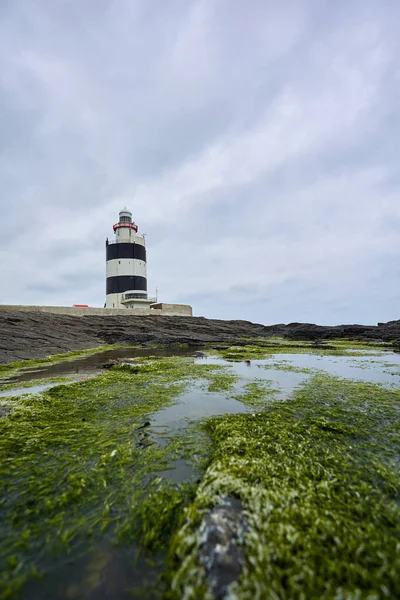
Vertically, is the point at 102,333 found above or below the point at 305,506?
above

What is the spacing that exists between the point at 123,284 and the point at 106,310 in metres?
7.96

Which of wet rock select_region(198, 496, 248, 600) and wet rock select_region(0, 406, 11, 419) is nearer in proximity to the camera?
wet rock select_region(198, 496, 248, 600)

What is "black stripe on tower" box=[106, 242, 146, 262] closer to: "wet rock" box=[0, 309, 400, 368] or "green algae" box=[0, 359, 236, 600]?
"wet rock" box=[0, 309, 400, 368]

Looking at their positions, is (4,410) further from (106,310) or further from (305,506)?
(106,310)

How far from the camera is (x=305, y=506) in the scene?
197 centimetres

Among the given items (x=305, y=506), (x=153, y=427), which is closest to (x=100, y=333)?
(x=153, y=427)

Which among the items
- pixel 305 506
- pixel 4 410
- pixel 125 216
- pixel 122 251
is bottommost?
pixel 305 506

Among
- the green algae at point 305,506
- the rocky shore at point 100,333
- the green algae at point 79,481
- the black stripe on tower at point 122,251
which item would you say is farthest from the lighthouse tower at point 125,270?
the green algae at point 305,506

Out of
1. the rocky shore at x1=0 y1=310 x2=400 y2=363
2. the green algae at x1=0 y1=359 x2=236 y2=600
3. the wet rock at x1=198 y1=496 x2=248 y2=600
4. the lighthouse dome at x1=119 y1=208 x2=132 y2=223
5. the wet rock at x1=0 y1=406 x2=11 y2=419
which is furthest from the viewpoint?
the lighthouse dome at x1=119 y1=208 x2=132 y2=223

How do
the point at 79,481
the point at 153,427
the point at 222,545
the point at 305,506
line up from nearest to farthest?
1. the point at 222,545
2. the point at 305,506
3. the point at 79,481
4. the point at 153,427

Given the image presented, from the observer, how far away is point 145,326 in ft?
77.5

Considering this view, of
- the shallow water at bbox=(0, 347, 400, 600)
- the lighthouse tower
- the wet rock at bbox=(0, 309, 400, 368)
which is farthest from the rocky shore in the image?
the lighthouse tower

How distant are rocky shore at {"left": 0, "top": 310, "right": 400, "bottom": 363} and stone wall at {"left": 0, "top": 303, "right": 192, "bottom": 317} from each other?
8.63 feet

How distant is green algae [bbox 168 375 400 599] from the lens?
1.38 metres
